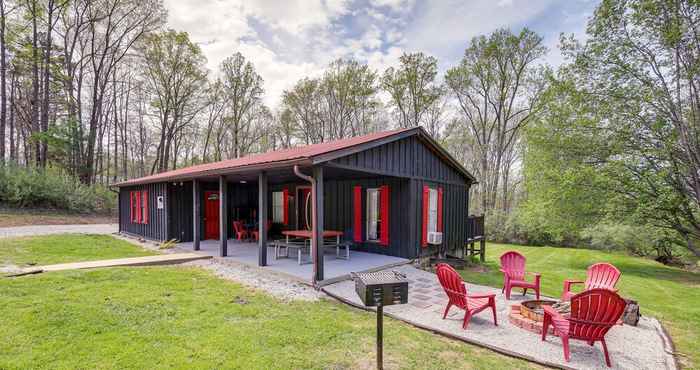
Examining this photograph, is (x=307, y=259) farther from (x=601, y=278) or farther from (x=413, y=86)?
(x=413, y=86)

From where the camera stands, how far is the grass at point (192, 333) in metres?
2.95

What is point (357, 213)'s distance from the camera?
28.8 feet

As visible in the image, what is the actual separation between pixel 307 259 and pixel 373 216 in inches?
89.6

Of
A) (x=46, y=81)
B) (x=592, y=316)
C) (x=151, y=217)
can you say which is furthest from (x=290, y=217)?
(x=46, y=81)

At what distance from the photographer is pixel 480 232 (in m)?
11.0

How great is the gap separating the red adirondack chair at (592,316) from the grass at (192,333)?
692mm

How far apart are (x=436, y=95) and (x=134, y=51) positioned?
805 inches

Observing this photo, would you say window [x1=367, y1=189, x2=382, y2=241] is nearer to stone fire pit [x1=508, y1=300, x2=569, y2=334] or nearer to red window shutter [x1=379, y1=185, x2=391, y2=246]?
red window shutter [x1=379, y1=185, x2=391, y2=246]

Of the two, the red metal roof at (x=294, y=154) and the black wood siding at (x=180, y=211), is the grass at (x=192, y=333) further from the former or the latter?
the black wood siding at (x=180, y=211)

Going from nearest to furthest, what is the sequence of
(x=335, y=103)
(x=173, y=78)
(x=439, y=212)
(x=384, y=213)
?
1. (x=384, y=213)
2. (x=439, y=212)
3. (x=173, y=78)
4. (x=335, y=103)

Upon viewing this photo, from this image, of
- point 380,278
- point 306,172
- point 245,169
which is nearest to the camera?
point 380,278

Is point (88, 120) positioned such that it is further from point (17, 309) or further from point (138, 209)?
point (17, 309)

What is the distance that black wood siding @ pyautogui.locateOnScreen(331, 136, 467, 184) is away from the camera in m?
6.30

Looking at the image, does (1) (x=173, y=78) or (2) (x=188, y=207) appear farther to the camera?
(1) (x=173, y=78)
